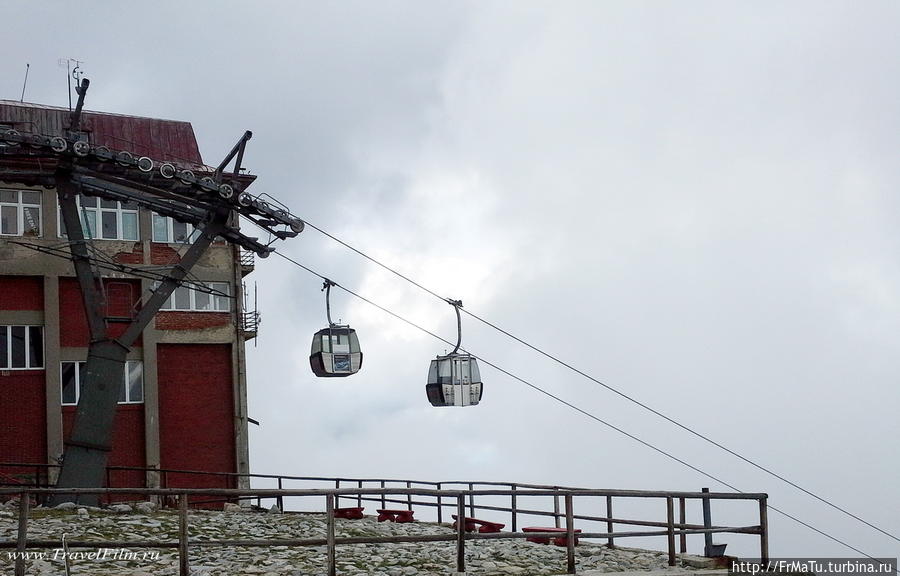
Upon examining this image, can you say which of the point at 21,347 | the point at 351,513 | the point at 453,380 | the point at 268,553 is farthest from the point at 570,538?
the point at 21,347

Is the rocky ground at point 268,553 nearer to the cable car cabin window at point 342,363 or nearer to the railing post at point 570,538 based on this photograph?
the railing post at point 570,538

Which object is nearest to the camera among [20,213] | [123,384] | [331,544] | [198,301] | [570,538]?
[331,544]

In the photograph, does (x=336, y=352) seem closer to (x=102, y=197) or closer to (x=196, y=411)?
(x=102, y=197)

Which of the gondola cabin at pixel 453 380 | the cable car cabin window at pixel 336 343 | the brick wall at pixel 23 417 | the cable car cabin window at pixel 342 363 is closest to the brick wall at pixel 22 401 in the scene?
the brick wall at pixel 23 417

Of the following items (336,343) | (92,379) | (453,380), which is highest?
(336,343)

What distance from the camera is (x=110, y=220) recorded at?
1634 inches

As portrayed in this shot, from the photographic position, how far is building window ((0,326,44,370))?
3957cm

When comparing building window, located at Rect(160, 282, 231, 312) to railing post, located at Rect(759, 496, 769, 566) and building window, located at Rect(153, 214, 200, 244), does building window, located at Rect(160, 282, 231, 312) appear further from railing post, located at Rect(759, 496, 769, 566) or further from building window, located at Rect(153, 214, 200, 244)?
railing post, located at Rect(759, 496, 769, 566)

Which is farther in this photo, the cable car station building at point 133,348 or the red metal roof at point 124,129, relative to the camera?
the red metal roof at point 124,129

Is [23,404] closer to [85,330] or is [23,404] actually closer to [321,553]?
[85,330]

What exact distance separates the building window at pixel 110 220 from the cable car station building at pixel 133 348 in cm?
4

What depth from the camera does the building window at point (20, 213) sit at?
131 feet

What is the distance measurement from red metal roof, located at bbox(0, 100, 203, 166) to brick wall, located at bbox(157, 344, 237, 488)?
7565 mm

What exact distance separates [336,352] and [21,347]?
47.2ft
